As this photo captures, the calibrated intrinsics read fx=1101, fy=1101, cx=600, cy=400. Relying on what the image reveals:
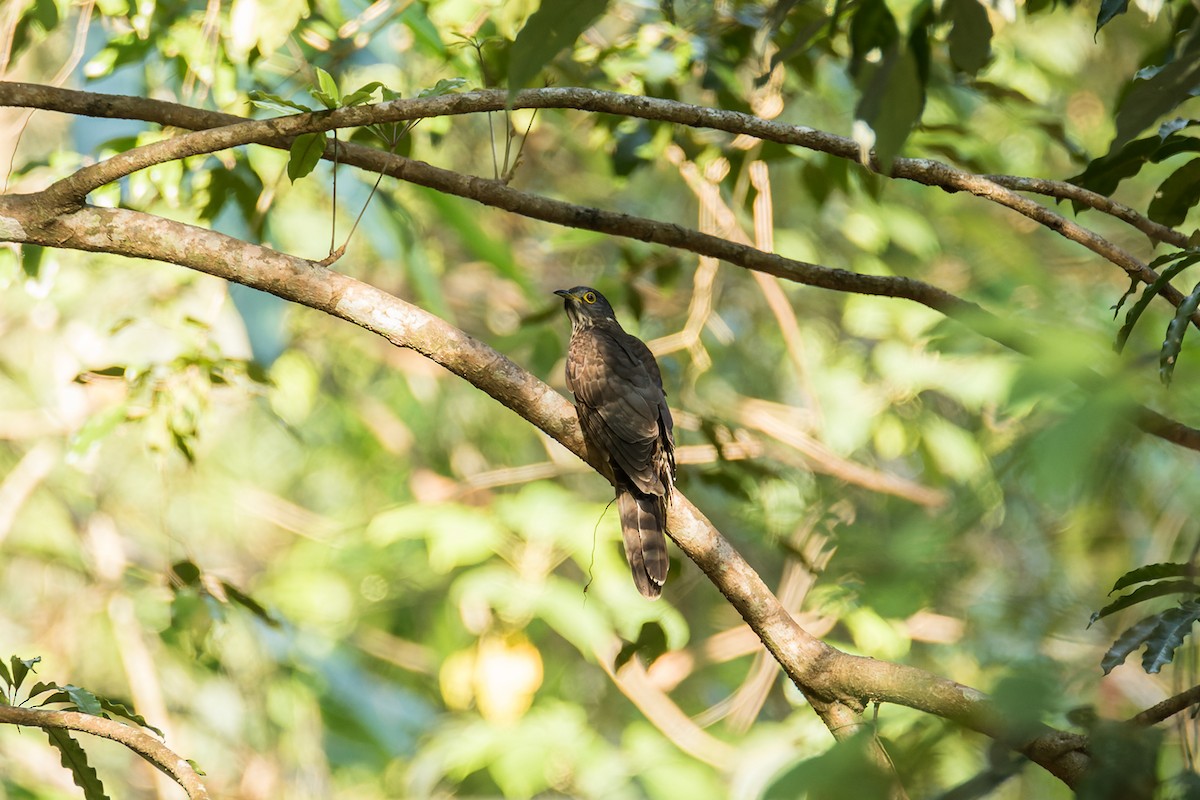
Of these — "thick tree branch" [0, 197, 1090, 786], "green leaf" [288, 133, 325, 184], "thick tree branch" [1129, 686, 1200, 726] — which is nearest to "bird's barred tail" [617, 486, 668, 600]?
"thick tree branch" [0, 197, 1090, 786]

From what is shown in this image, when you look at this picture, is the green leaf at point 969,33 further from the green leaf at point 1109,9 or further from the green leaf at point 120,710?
the green leaf at point 120,710

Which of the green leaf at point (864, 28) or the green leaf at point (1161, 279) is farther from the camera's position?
the green leaf at point (1161, 279)

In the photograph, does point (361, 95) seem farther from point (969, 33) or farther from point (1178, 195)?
point (1178, 195)

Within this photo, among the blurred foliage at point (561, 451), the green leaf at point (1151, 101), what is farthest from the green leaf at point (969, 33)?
the green leaf at point (1151, 101)

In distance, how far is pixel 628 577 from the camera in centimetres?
571

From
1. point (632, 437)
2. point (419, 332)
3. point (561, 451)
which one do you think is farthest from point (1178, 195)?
point (561, 451)

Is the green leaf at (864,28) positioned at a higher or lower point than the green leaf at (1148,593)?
higher

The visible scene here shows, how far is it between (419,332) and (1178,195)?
6.29 ft

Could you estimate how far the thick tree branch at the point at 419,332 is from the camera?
2533 millimetres

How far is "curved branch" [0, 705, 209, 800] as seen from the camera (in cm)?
224

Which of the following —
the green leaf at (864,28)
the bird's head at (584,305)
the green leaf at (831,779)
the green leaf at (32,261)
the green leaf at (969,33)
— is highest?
the bird's head at (584,305)

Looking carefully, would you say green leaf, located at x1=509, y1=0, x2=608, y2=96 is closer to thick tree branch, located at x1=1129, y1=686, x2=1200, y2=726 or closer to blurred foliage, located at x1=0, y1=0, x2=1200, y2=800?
blurred foliage, located at x1=0, y1=0, x2=1200, y2=800

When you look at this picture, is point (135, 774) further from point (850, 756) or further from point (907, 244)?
point (850, 756)

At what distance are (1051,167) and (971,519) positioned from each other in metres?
8.16
